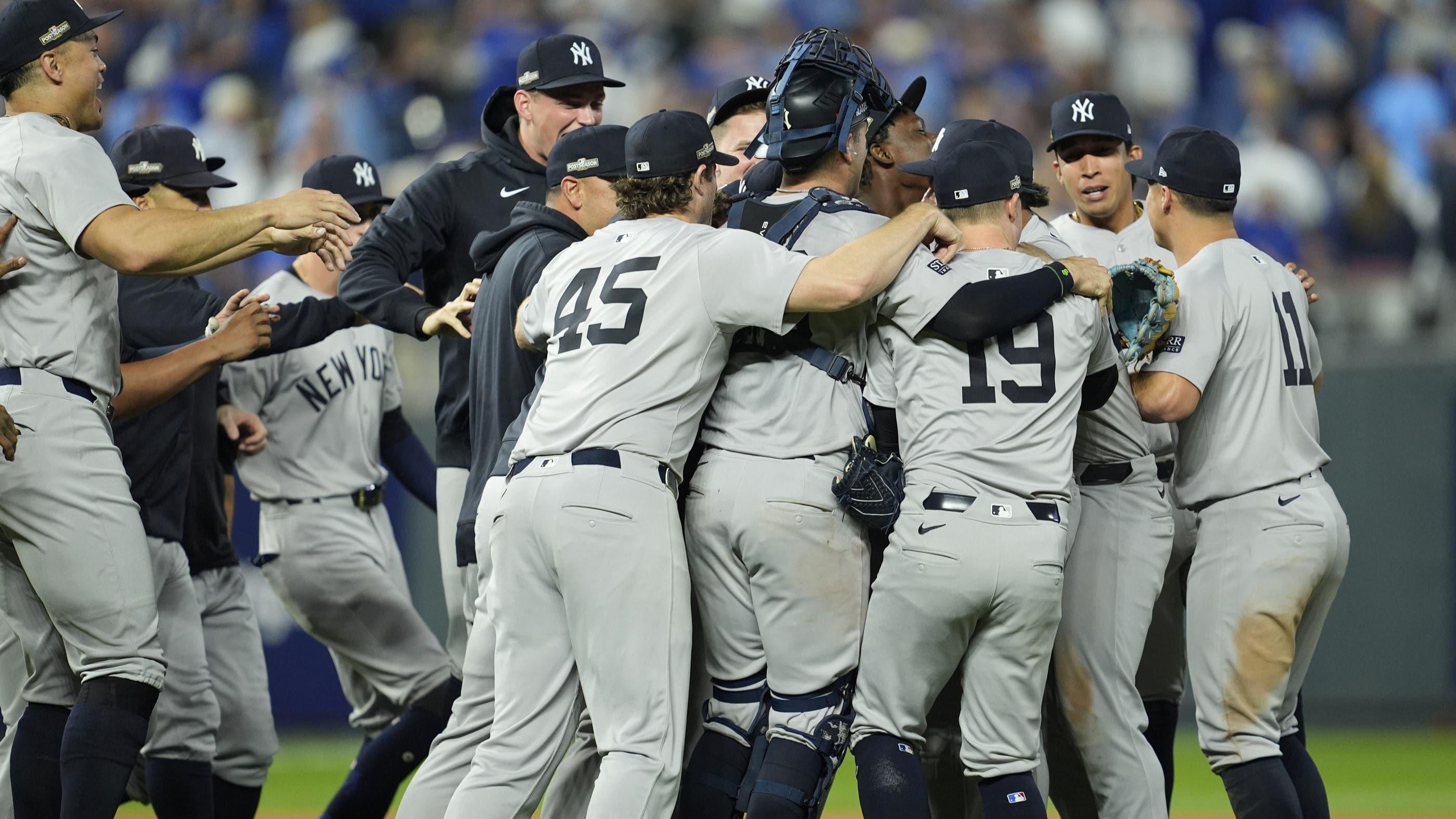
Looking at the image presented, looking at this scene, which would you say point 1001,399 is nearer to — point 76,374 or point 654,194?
point 654,194

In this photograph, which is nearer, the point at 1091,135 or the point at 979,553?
the point at 979,553

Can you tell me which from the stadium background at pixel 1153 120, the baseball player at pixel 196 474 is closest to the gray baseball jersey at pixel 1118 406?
the baseball player at pixel 196 474

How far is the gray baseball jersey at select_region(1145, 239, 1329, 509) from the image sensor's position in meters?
5.03

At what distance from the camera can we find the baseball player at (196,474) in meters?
5.67

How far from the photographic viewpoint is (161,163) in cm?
600

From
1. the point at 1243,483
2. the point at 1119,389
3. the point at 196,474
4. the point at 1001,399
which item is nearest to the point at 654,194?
the point at 1001,399

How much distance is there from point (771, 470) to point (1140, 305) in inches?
48.5

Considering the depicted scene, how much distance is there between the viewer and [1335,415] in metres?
A: 10.1

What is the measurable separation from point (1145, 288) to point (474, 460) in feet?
7.01

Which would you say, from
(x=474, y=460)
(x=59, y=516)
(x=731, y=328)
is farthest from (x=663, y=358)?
(x=59, y=516)

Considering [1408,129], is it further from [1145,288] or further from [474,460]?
[474,460]

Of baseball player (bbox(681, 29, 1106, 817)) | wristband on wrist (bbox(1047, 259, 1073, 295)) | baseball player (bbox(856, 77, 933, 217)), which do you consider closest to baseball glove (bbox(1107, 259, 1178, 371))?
wristband on wrist (bbox(1047, 259, 1073, 295))

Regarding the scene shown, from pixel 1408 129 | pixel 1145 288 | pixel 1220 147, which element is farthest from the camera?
pixel 1408 129

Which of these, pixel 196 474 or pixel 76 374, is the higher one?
pixel 76 374
